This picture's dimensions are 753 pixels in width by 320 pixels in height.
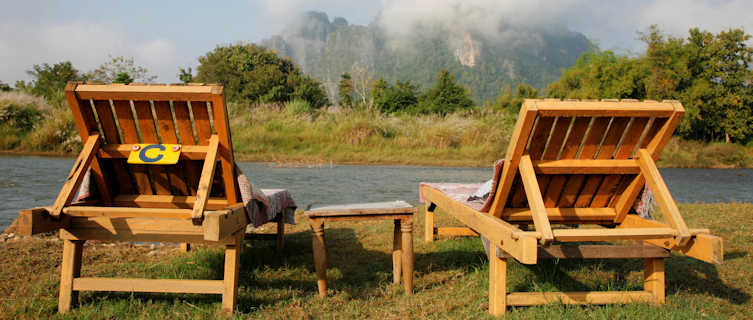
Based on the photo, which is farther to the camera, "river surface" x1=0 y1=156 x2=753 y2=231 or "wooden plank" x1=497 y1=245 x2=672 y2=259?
"river surface" x1=0 y1=156 x2=753 y2=231

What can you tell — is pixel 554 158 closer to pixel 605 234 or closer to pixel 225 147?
pixel 605 234

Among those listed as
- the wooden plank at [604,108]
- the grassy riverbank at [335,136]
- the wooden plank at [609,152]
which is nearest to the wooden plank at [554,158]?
the wooden plank at [604,108]

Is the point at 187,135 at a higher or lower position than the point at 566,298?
higher

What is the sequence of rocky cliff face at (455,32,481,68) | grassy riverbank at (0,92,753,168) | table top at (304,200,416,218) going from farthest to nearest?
rocky cliff face at (455,32,481,68)
grassy riverbank at (0,92,753,168)
table top at (304,200,416,218)

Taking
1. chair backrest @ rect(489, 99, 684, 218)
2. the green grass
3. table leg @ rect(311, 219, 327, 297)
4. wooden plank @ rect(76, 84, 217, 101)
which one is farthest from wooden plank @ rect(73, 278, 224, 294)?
chair backrest @ rect(489, 99, 684, 218)

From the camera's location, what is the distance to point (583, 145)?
2.52m

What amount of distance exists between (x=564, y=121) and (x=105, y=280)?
262 cm

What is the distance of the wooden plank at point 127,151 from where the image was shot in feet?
8.25

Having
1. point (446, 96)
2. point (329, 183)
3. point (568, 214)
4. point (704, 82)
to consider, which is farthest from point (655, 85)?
point (568, 214)

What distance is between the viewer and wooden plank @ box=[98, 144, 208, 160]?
8.25ft

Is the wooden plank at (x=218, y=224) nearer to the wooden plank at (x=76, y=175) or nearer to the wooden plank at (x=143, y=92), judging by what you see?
the wooden plank at (x=143, y=92)

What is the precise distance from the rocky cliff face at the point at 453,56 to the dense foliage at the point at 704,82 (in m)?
65.2

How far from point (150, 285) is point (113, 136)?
3.06ft

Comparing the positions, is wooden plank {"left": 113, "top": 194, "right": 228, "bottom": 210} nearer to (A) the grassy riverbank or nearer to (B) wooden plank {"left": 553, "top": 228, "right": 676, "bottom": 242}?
(B) wooden plank {"left": 553, "top": 228, "right": 676, "bottom": 242}
